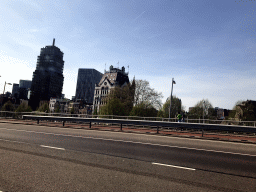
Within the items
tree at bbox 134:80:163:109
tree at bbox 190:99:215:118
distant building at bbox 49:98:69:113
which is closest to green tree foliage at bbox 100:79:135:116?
tree at bbox 134:80:163:109

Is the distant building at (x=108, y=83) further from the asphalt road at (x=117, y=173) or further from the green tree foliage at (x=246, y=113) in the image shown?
the asphalt road at (x=117, y=173)

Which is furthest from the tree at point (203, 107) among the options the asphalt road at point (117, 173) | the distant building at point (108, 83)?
the asphalt road at point (117, 173)

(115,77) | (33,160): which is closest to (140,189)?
(33,160)

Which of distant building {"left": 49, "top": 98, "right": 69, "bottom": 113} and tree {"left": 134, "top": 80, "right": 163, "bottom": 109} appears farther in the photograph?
distant building {"left": 49, "top": 98, "right": 69, "bottom": 113}

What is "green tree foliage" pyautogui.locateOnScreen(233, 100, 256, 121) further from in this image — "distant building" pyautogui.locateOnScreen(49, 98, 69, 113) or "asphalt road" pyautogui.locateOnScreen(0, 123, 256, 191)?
"distant building" pyautogui.locateOnScreen(49, 98, 69, 113)

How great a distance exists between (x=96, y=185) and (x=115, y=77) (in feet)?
349

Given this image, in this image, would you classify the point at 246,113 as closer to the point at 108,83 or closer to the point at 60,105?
the point at 108,83

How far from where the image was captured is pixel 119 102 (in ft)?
156

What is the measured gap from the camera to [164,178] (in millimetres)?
4602

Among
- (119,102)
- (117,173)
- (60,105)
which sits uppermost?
(60,105)

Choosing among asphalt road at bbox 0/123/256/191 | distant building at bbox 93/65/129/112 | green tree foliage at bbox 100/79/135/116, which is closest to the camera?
asphalt road at bbox 0/123/256/191

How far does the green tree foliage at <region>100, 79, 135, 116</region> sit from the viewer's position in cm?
4594

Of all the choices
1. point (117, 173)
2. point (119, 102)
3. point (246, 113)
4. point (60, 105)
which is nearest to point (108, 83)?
point (60, 105)

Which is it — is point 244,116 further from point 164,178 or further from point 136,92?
point 164,178
